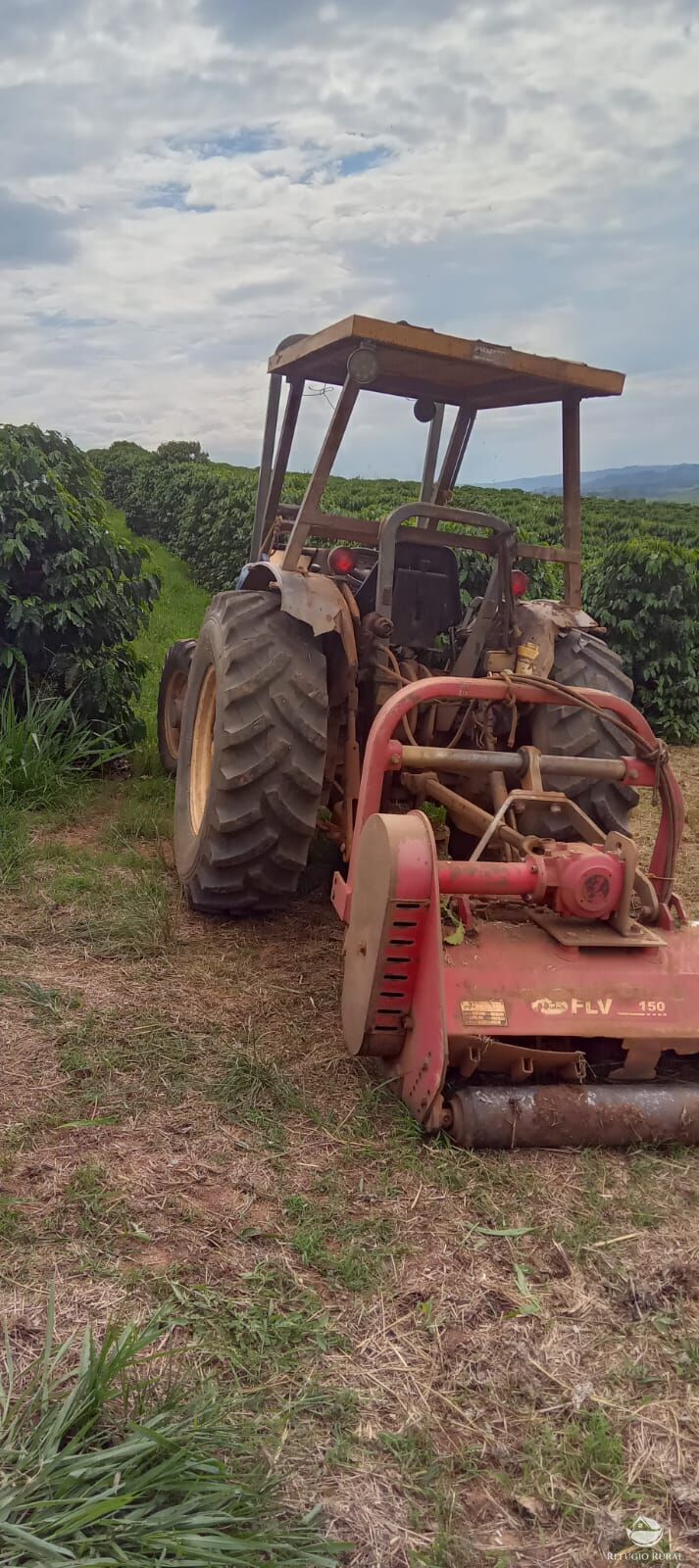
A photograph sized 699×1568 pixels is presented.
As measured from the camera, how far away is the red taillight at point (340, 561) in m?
4.30

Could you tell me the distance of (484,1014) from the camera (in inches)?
109

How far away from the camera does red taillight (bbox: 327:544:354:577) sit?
430cm

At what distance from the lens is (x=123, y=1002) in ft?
11.7

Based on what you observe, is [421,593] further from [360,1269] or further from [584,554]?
[584,554]

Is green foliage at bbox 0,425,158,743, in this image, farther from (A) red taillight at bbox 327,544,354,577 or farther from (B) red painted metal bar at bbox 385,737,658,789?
(B) red painted metal bar at bbox 385,737,658,789

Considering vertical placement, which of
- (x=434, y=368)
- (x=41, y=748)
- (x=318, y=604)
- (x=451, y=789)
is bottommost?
(x=41, y=748)

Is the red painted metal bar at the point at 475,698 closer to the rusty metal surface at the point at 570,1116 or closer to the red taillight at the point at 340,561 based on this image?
the rusty metal surface at the point at 570,1116

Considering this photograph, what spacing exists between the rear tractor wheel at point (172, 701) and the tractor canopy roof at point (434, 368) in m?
1.76

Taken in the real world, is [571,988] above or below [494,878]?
below

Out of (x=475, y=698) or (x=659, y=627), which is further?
(x=659, y=627)

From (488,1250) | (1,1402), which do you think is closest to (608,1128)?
(488,1250)

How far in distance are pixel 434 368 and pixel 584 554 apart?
8.51 m

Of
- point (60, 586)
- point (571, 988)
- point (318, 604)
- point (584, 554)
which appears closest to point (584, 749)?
point (318, 604)

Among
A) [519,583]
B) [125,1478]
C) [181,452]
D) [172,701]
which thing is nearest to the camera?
[125,1478]
